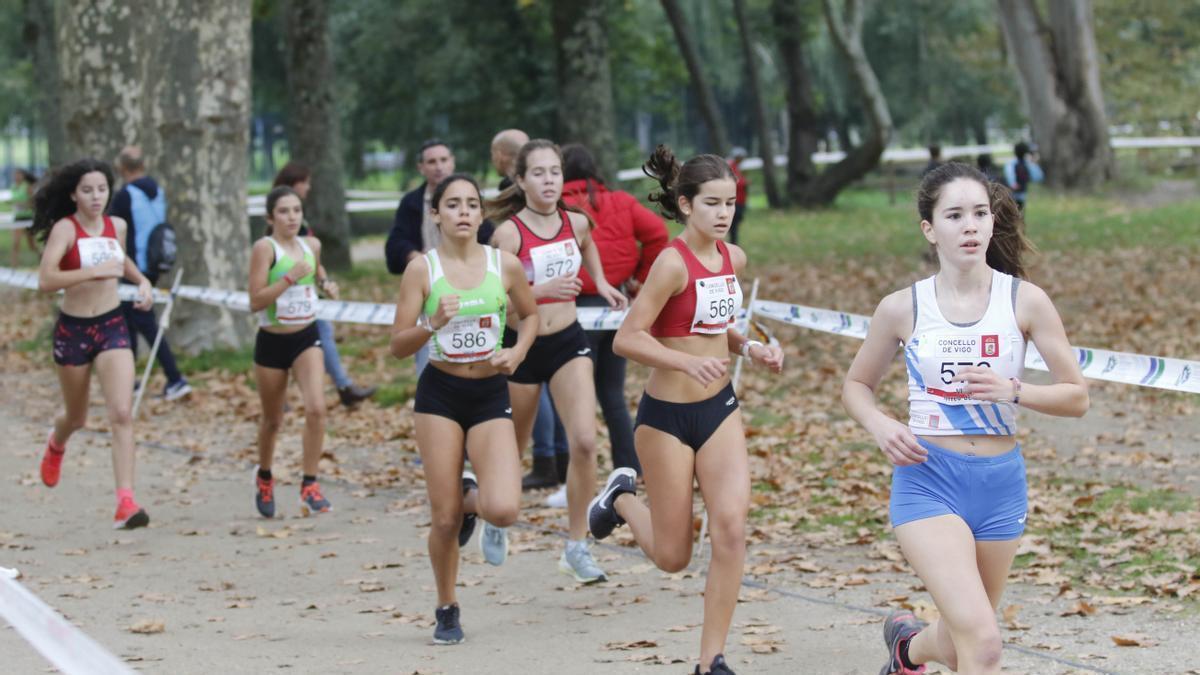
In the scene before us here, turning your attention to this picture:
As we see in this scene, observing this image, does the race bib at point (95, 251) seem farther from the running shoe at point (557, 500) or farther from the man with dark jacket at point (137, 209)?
the man with dark jacket at point (137, 209)

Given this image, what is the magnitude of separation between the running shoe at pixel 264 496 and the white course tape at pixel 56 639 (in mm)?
5778

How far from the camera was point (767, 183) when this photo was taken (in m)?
40.6

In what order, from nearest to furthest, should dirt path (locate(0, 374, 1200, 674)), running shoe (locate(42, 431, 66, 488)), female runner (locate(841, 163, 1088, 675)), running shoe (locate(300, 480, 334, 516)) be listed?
female runner (locate(841, 163, 1088, 675)), dirt path (locate(0, 374, 1200, 674)), running shoe (locate(300, 480, 334, 516)), running shoe (locate(42, 431, 66, 488))

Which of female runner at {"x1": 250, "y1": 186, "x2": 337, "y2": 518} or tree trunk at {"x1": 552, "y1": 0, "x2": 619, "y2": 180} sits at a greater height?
tree trunk at {"x1": 552, "y1": 0, "x2": 619, "y2": 180}

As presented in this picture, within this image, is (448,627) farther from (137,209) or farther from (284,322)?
(137,209)

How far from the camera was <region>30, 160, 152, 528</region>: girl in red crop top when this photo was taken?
9586 mm

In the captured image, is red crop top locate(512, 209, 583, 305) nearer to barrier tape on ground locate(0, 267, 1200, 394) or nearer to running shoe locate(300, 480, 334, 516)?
barrier tape on ground locate(0, 267, 1200, 394)

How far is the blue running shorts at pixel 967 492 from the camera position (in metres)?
4.99

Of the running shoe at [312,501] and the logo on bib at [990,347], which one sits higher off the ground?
the logo on bib at [990,347]

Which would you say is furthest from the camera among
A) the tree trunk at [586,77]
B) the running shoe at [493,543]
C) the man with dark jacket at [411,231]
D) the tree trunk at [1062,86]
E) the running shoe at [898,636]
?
the tree trunk at [1062,86]

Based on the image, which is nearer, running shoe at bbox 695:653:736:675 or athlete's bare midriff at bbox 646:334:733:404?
running shoe at bbox 695:653:736:675

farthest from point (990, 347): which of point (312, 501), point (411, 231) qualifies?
point (411, 231)

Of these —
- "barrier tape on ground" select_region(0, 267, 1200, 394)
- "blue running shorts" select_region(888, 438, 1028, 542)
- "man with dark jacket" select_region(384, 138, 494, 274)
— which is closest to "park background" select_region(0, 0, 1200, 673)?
"barrier tape on ground" select_region(0, 267, 1200, 394)

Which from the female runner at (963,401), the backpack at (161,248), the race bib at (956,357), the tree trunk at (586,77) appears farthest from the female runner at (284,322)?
the tree trunk at (586,77)
